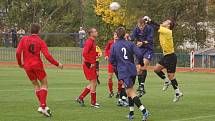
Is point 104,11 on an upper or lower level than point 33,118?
upper

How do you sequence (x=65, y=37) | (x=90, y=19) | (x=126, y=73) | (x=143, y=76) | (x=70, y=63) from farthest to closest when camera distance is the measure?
1. (x=90, y=19)
2. (x=65, y=37)
3. (x=70, y=63)
4. (x=143, y=76)
5. (x=126, y=73)

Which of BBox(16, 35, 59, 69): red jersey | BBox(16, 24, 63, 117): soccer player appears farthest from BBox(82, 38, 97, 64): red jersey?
BBox(16, 35, 59, 69): red jersey

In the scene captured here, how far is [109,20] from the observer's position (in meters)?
58.8

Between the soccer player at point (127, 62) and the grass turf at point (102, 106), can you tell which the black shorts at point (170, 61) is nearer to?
the grass turf at point (102, 106)

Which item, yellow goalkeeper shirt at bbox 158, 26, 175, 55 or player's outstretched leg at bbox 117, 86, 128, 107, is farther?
yellow goalkeeper shirt at bbox 158, 26, 175, 55

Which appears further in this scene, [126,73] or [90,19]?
[90,19]

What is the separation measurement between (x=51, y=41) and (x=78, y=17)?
38.9 ft

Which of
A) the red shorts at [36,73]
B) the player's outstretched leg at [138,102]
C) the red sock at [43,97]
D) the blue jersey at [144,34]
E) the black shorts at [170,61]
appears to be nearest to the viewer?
the player's outstretched leg at [138,102]

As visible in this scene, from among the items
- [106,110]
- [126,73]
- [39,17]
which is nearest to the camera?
[126,73]

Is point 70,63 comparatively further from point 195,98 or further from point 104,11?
point 195,98

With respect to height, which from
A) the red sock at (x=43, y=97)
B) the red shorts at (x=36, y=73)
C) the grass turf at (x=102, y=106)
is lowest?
the grass turf at (x=102, y=106)

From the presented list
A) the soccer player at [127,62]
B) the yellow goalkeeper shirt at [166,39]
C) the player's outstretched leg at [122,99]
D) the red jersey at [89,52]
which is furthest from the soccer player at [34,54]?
the yellow goalkeeper shirt at [166,39]

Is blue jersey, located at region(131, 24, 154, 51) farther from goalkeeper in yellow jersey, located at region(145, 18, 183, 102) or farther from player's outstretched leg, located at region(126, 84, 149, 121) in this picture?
player's outstretched leg, located at region(126, 84, 149, 121)

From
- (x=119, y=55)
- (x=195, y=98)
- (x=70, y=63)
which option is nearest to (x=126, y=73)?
(x=119, y=55)
